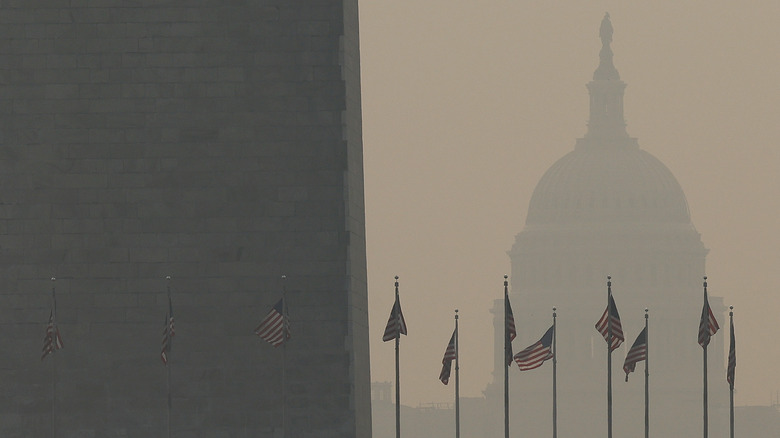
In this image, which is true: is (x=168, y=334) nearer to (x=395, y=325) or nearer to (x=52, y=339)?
(x=52, y=339)

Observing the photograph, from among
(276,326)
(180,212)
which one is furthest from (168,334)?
(180,212)

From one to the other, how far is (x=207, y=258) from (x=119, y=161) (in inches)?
164

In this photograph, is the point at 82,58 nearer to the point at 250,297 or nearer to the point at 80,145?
the point at 80,145

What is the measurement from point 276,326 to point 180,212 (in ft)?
23.2

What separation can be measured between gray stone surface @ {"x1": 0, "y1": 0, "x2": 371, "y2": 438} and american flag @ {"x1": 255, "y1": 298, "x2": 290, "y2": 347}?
13.1 feet

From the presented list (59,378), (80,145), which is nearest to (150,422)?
(59,378)

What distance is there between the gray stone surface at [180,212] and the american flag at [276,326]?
3992 millimetres

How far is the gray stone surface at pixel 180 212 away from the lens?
90812mm

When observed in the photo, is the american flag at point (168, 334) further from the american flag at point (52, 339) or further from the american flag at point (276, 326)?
the american flag at point (52, 339)

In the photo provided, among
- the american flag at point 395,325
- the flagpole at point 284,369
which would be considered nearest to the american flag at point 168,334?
the flagpole at point 284,369

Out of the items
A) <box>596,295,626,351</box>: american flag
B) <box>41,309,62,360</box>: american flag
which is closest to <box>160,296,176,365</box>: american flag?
<box>41,309,62,360</box>: american flag

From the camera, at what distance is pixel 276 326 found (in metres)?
86.4

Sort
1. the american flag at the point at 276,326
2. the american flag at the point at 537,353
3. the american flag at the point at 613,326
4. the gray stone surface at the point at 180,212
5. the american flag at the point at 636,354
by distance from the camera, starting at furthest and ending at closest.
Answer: the gray stone surface at the point at 180,212 < the american flag at the point at 636,354 < the american flag at the point at 537,353 < the american flag at the point at 613,326 < the american flag at the point at 276,326

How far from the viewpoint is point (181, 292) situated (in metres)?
91.4
